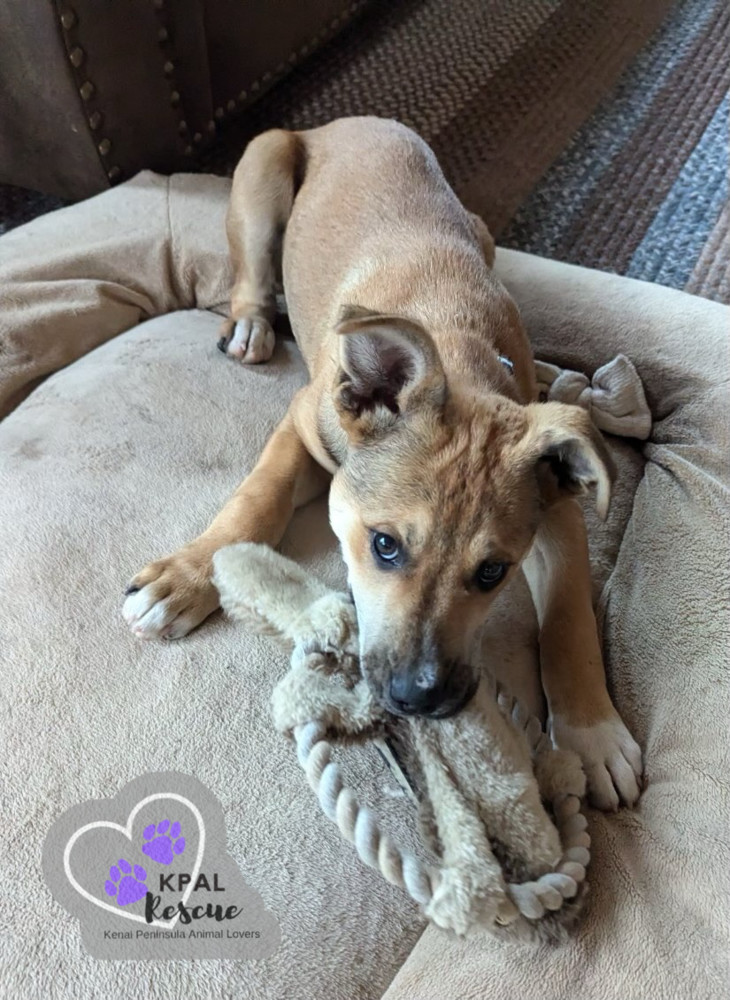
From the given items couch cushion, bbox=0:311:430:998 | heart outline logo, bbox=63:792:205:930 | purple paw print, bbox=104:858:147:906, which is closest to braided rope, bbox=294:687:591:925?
couch cushion, bbox=0:311:430:998

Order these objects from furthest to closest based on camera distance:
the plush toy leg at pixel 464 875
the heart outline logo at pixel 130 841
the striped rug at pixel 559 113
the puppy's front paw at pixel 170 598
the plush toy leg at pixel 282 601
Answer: the striped rug at pixel 559 113
the puppy's front paw at pixel 170 598
the plush toy leg at pixel 282 601
the heart outline logo at pixel 130 841
the plush toy leg at pixel 464 875

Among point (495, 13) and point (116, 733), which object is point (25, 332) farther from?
point (495, 13)

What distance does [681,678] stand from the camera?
6.32 feet

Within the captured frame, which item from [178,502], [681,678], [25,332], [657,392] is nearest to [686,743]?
[681,678]

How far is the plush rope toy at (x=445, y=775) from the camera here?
145 cm

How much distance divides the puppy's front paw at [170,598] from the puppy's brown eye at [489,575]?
0.63 metres

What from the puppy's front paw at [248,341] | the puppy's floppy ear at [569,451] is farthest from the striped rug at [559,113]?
the puppy's floppy ear at [569,451]

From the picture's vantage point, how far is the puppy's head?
1658 mm

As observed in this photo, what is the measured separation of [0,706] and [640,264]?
3094mm

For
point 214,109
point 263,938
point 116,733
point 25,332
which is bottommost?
point 263,938

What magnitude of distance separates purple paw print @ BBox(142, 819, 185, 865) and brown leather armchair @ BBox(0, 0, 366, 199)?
240cm

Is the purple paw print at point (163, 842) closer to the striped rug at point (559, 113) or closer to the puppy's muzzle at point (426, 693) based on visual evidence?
the puppy's muzzle at point (426, 693)

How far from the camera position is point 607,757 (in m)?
1.82

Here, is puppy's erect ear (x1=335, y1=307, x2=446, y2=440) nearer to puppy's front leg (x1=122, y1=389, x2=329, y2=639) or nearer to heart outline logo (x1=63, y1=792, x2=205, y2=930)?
puppy's front leg (x1=122, y1=389, x2=329, y2=639)
